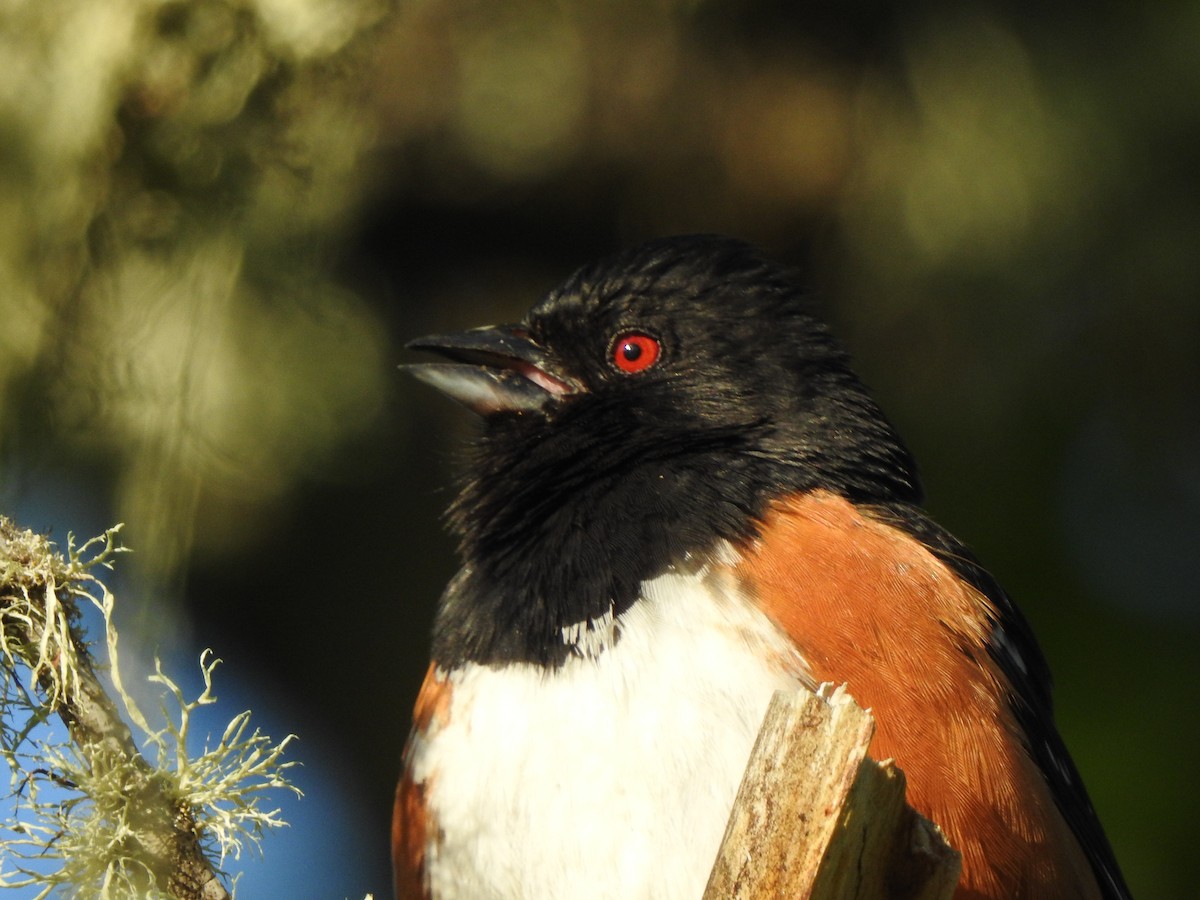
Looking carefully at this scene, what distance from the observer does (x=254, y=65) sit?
184cm

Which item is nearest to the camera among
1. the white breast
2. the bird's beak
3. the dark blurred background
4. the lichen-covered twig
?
the lichen-covered twig

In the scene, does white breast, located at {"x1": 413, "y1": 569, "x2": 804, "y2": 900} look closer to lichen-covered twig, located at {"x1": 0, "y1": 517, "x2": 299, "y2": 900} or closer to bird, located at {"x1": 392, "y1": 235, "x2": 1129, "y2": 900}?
bird, located at {"x1": 392, "y1": 235, "x2": 1129, "y2": 900}

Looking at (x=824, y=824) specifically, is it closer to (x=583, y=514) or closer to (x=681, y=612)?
(x=681, y=612)

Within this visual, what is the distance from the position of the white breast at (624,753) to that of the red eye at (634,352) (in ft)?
1.86

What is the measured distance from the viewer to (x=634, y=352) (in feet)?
7.72

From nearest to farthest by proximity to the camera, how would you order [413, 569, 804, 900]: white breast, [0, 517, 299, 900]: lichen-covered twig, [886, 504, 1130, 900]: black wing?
[0, 517, 299, 900]: lichen-covered twig → [413, 569, 804, 900]: white breast → [886, 504, 1130, 900]: black wing

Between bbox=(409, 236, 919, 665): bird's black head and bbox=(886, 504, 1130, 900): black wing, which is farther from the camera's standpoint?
bbox=(886, 504, 1130, 900): black wing

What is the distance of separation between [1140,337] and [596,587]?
1.97 metres

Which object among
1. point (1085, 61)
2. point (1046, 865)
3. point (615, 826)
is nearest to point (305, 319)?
point (615, 826)

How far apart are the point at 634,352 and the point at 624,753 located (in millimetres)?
867

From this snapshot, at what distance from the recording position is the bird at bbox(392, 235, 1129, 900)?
1.74 metres

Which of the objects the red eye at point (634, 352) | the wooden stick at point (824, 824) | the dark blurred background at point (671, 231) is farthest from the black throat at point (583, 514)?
the wooden stick at point (824, 824)

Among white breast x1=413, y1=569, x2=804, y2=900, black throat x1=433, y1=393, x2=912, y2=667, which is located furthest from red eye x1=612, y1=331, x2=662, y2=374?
white breast x1=413, y1=569, x2=804, y2=900

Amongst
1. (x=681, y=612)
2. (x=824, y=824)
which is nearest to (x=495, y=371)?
(x=681, y=612)
